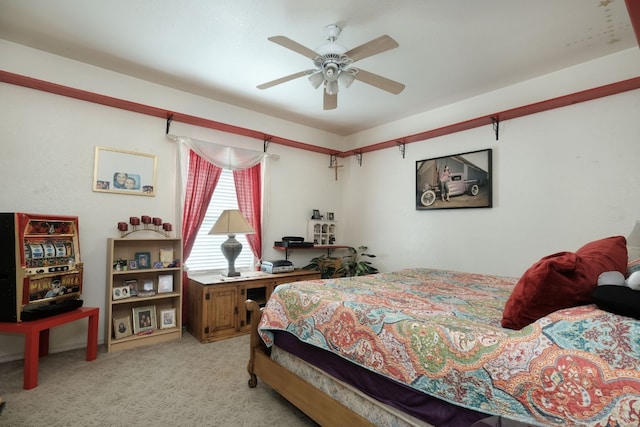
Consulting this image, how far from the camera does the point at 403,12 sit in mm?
2273

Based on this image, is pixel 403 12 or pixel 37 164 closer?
pixel 403 12

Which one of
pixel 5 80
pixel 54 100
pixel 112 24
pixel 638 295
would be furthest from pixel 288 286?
pixel 5 80

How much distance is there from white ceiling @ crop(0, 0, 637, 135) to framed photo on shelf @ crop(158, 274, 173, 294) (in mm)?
2137

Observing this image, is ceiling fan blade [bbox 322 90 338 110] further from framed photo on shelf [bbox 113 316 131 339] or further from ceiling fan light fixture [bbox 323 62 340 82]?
framed photo on shelf [bbox 113 316 131 339]

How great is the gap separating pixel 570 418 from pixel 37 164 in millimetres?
3963

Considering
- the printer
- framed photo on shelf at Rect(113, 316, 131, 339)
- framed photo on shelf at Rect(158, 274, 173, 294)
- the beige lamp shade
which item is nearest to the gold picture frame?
the beige lamp shade

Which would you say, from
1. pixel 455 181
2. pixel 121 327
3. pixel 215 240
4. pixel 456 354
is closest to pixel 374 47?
pixel 456 354

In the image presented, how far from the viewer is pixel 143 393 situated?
2.22 m

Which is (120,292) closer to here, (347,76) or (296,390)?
(296,390)

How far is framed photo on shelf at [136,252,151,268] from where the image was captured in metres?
3.22

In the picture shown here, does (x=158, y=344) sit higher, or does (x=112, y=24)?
(x=112, y=24)

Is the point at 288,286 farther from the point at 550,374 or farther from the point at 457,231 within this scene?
the point at 457,231

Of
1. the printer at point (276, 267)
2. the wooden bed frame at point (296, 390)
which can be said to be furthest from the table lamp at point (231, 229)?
the wooden bed frame at point (296, 390)

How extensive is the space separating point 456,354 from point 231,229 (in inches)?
109
